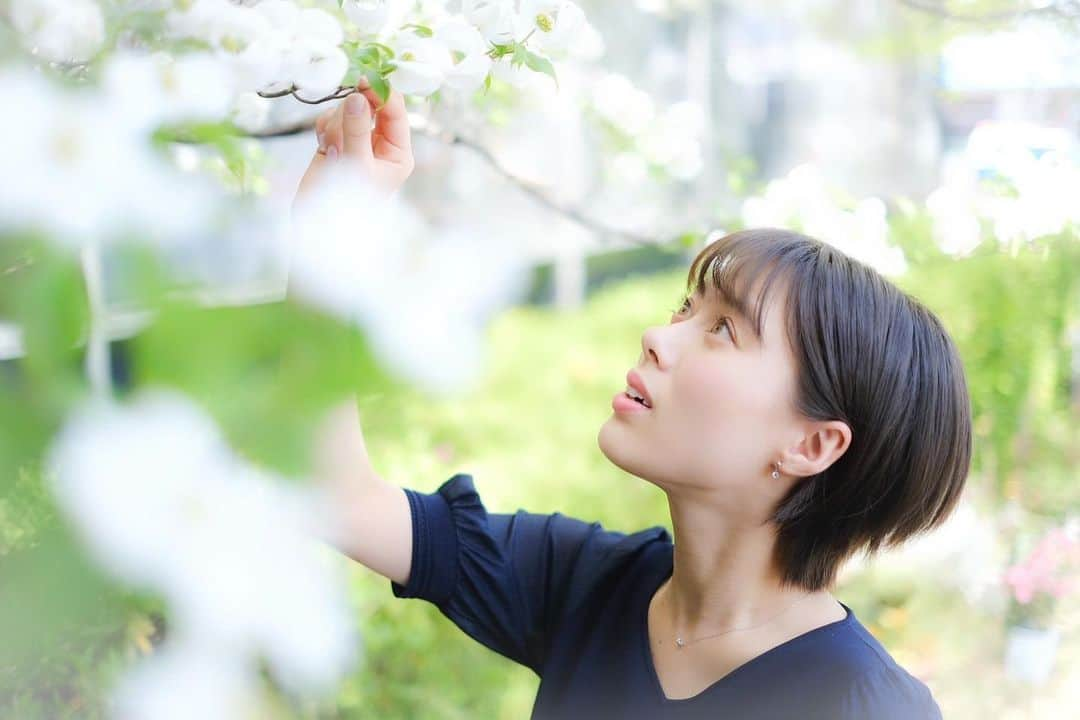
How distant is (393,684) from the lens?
216 centimetres

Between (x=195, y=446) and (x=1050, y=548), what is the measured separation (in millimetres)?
3094

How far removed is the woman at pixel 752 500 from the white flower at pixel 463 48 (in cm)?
37

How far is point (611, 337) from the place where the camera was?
4.95m

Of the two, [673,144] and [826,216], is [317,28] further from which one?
[673,144]

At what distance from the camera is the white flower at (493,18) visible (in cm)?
68

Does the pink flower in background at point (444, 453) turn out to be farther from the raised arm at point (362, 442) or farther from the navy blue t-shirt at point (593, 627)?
the raised arm at point (362, 442)

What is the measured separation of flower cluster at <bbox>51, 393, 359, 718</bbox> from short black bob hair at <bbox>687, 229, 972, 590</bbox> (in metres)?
0.77

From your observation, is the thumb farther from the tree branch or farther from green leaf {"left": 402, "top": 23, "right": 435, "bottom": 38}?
the tree branch

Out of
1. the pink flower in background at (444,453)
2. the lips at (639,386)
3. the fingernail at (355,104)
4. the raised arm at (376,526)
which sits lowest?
the pink flower in background at (444,453)

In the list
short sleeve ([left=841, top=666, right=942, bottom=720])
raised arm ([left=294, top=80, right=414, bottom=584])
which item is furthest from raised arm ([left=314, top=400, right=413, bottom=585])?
short sleeve ([left=841, top=666, right=942, bottom=720])

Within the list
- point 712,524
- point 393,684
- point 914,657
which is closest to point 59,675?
point 712,524

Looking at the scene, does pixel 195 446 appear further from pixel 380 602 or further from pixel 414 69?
pixel 380 602

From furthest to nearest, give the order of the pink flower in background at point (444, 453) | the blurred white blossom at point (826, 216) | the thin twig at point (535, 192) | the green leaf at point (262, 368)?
the pink flower in background at point (444, 453) → the blurred white blossom at point (826, 216) → the thin twig at point (535, 192) → the green leaf at point (262, 368)

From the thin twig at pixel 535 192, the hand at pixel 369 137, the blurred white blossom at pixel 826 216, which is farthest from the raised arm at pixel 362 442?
the blurred white blossom at pixel 826 216
